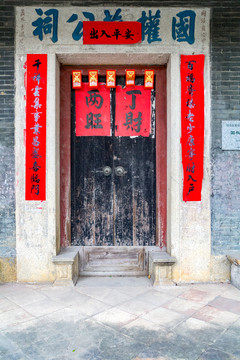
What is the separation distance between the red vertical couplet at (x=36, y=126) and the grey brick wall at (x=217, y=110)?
244 millimetres

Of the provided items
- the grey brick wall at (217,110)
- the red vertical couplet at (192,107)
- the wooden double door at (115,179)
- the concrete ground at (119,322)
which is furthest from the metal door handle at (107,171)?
the concrete ground at (119,322)

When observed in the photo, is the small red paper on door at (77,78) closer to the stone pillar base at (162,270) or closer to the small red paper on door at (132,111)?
the small red paper on door at (132,111)

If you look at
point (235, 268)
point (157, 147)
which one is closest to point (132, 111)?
point (157, 147)

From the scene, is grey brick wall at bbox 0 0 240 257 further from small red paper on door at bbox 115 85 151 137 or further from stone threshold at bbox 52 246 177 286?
small red paper on door at bbox 115 85 151 137

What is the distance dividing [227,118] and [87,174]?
219 cm

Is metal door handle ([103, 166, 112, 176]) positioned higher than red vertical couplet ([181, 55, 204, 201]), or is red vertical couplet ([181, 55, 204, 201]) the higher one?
red vertical couplet ([181, 55, 204, 201])

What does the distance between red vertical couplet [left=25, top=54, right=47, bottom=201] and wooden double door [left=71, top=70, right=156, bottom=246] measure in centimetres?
50

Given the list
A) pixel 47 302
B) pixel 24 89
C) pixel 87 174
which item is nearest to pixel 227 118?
pixel 87 174

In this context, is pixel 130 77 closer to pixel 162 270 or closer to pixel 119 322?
pixel 162 270

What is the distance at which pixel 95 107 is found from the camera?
165 inches

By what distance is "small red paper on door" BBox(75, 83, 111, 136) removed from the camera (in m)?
4.20

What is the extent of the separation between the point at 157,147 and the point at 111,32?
5.75 feet

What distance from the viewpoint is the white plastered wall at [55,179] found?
12.7ft

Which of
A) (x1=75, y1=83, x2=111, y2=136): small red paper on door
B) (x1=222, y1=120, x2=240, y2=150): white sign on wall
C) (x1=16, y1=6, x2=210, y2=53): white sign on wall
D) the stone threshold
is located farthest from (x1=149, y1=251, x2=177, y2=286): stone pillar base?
(x1=16, y1=6, x2=210, y2=53): white sign on wall
